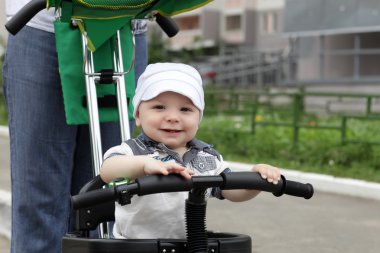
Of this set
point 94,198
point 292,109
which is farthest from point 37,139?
point 292,109

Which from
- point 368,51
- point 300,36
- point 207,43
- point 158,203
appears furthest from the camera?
point 207,43

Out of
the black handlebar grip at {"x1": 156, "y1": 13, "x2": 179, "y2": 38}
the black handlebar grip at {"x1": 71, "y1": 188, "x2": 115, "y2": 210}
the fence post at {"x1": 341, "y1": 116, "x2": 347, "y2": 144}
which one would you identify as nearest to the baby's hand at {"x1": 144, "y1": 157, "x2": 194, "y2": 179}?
the black handlebar grip at {"x1": 71, "y1": 188, "x2": 115, "y2": 210}

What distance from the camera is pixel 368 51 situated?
19.7 meters

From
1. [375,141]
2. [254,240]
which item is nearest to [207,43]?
[375,141]

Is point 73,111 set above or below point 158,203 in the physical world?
above

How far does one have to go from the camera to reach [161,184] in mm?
1855

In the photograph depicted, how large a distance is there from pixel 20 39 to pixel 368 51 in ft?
58.0

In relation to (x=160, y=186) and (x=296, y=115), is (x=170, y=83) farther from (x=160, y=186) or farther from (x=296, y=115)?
(x=296, y=115)

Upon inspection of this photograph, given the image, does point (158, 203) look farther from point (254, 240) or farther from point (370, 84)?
point (370, 84)

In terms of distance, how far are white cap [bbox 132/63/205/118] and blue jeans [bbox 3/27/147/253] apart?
2.15ft

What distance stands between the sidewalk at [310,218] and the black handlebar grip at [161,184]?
314 centimetres

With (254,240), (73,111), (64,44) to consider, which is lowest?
(254,240)

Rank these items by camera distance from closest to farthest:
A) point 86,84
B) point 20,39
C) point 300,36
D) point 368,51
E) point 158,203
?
1. point 158,203
2. point 86,84
3. point 20,39
4. point 368,51
5. point 300,36

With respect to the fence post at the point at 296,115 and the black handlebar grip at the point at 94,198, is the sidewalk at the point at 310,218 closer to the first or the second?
the fence post at the point at 296,115
